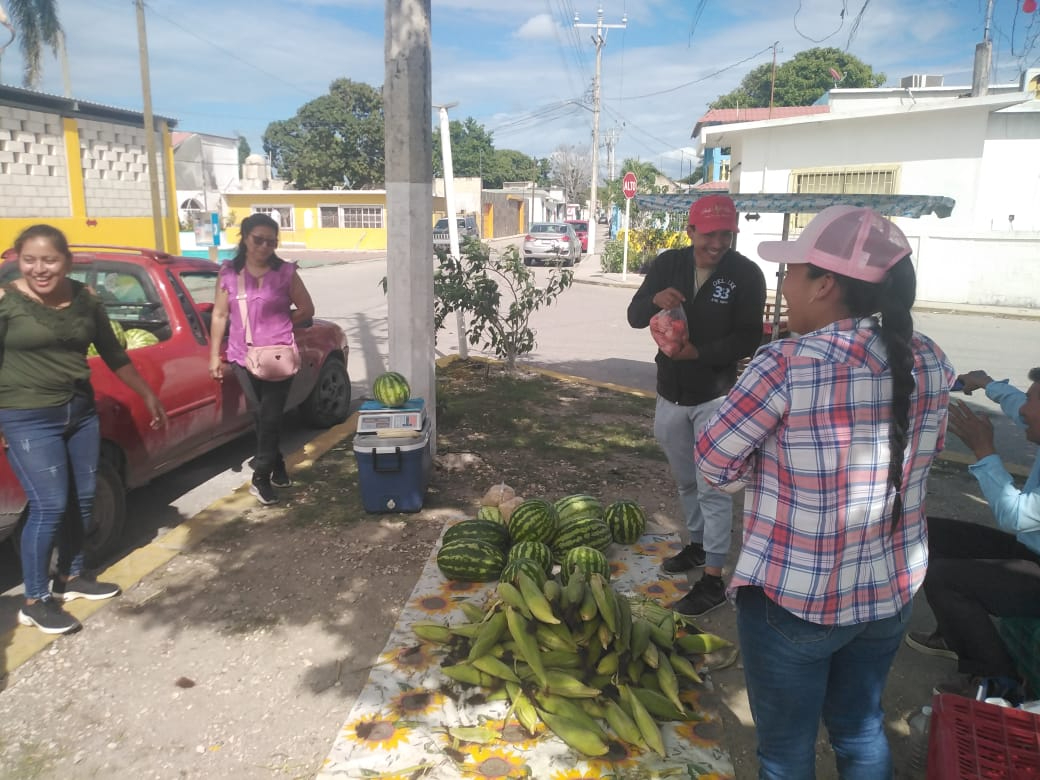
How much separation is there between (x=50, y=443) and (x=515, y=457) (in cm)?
356

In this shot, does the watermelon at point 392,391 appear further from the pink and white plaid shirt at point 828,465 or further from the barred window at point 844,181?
the barred window at point 844,181

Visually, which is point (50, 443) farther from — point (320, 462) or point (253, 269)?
point (320, 462)

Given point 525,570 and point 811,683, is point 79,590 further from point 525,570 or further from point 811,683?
point 811,683

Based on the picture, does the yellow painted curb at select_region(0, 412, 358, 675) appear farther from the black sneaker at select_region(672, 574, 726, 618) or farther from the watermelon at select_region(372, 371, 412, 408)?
the black sneaker at select_region(672, 574, 726, 618)

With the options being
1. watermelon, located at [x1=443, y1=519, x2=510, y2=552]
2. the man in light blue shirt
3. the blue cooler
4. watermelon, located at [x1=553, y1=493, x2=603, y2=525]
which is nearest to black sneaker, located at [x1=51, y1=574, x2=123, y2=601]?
the blue cooler

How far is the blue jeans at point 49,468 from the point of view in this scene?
3541 millimetres

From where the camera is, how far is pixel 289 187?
175 feet

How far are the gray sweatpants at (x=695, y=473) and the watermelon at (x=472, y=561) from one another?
1092 millimetres

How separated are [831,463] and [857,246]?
553 millimetres

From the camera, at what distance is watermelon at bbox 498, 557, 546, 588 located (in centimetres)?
352

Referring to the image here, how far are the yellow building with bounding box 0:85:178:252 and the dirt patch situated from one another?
16.9 m

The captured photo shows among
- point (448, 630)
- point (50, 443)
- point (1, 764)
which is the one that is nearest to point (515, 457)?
point (448, 630)

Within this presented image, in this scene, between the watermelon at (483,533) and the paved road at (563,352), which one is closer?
the watermelon at (483,533)

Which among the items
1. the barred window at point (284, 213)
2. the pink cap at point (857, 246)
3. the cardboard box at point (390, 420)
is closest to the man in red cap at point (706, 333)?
the pink cap at point (857, 246)
